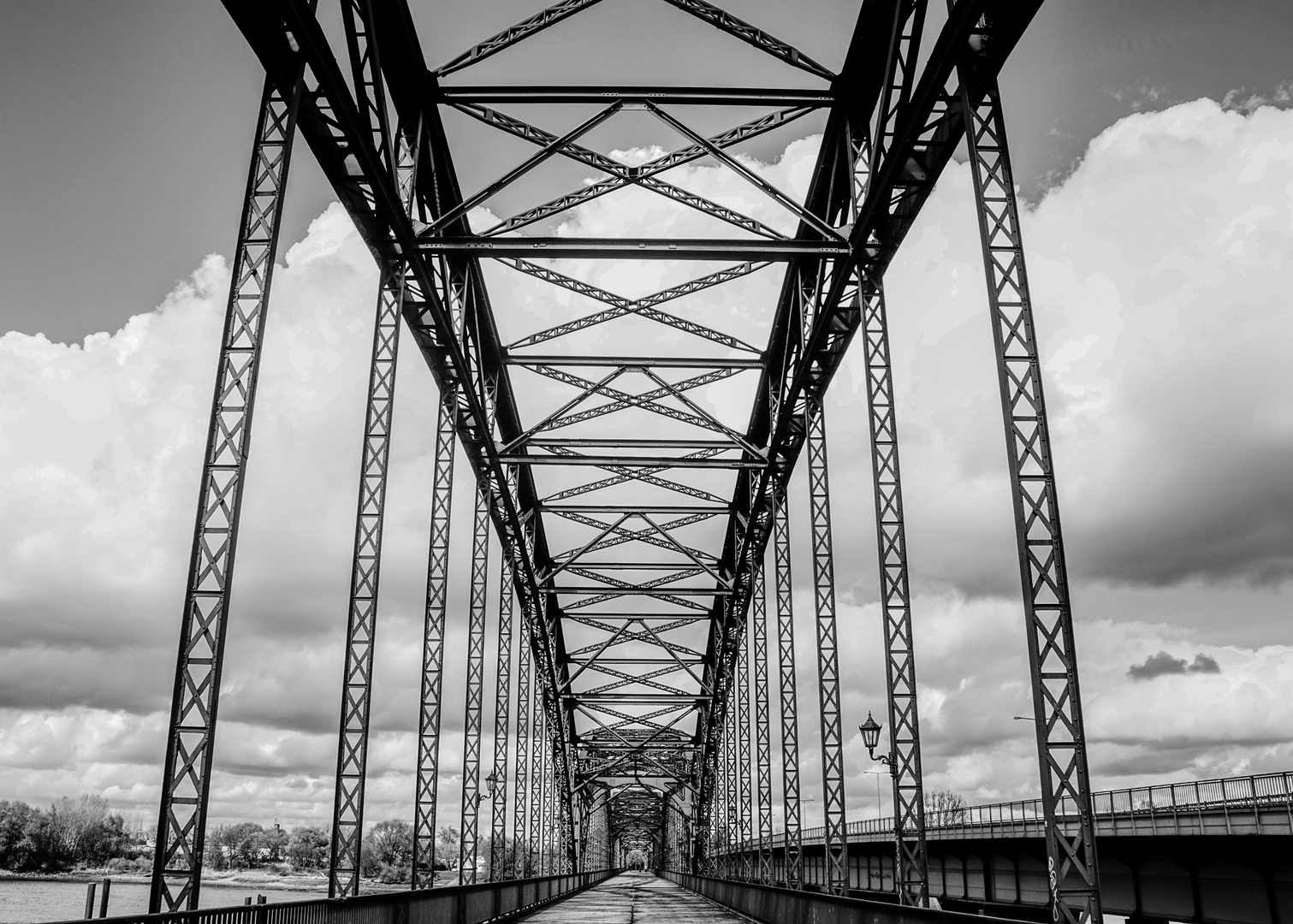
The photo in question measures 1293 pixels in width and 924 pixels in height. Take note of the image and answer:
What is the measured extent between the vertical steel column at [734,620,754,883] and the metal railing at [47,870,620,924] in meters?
9.48

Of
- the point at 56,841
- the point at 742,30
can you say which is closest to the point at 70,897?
the point at 56,841

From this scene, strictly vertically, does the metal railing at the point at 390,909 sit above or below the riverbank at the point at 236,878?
above

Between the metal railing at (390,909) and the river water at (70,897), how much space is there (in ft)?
20.7

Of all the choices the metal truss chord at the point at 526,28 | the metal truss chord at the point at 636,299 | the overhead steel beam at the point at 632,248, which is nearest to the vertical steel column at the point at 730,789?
the metal truss chord at the point at 636,299

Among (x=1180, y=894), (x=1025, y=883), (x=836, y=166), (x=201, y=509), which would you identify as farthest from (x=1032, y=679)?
(x=1025, y=883)

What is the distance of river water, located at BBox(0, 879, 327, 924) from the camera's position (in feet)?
142

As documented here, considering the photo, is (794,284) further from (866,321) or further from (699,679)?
(699,679)

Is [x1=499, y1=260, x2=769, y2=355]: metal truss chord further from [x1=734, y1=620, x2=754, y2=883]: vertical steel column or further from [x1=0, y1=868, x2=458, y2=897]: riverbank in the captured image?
[x1=0, y1=868, x2=458, y2=897]: riverbank

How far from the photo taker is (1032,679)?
10242 millimetres

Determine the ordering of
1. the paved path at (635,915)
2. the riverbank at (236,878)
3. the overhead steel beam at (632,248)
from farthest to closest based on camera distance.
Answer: the riverbank at (236,878)
the paved path at (635,915)
the overhead steel beam at (632,248)

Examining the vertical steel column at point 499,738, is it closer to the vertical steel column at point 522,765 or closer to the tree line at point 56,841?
the vertical steel column at point 522,765

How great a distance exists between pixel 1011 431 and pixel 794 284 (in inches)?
513

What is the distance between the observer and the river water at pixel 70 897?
43.2 meters

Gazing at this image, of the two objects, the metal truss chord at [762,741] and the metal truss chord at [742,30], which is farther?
the metal truss chord at [762,741]
